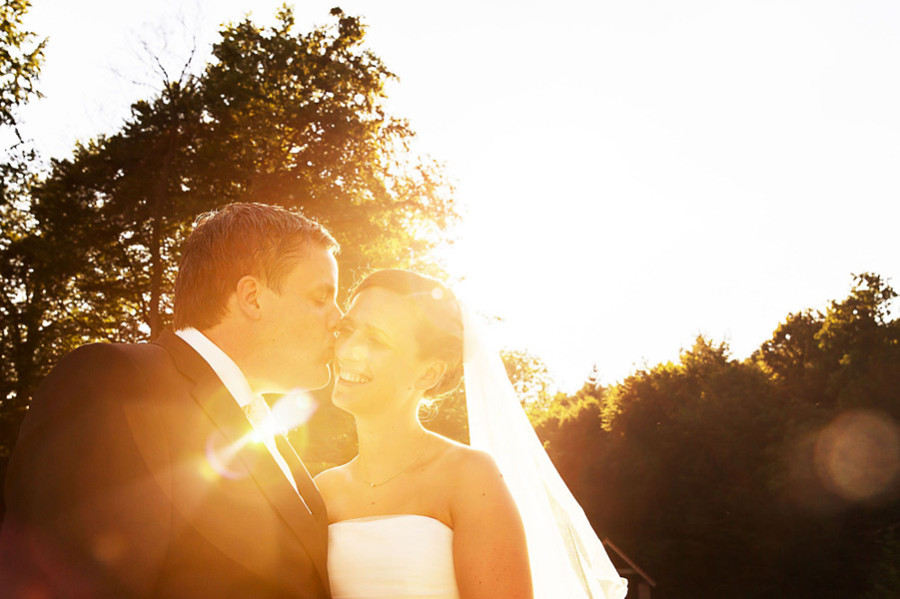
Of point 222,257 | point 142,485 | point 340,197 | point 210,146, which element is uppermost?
point 210,146

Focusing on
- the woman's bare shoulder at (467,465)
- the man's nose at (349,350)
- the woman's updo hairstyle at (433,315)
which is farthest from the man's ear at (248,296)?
the woman's bare shoulder at (467,465)

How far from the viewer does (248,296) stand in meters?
3.30

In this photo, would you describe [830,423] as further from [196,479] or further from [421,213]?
[196,479]

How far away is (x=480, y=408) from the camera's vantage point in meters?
5.08

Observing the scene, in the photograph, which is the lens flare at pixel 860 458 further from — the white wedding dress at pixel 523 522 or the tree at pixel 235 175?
the white wedding dress at pixel 523 522

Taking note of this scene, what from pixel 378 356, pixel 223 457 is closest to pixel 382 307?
pixel 378 356

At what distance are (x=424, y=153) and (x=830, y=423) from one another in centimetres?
1803

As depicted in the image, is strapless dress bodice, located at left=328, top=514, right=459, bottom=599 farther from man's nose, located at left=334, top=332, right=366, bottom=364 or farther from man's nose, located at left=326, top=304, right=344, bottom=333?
man's nose, located at left=326, top=304, right=344, bottom=333

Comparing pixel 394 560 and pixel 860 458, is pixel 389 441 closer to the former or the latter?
pixel 394 560

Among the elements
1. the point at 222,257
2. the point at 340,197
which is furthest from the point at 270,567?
the point at 340,197

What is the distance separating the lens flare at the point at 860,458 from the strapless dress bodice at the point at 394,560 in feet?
85.0

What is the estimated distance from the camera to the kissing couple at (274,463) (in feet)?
7.73

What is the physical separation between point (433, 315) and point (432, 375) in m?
0.36

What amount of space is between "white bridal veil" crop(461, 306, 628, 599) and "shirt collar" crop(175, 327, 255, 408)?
1879 mm
